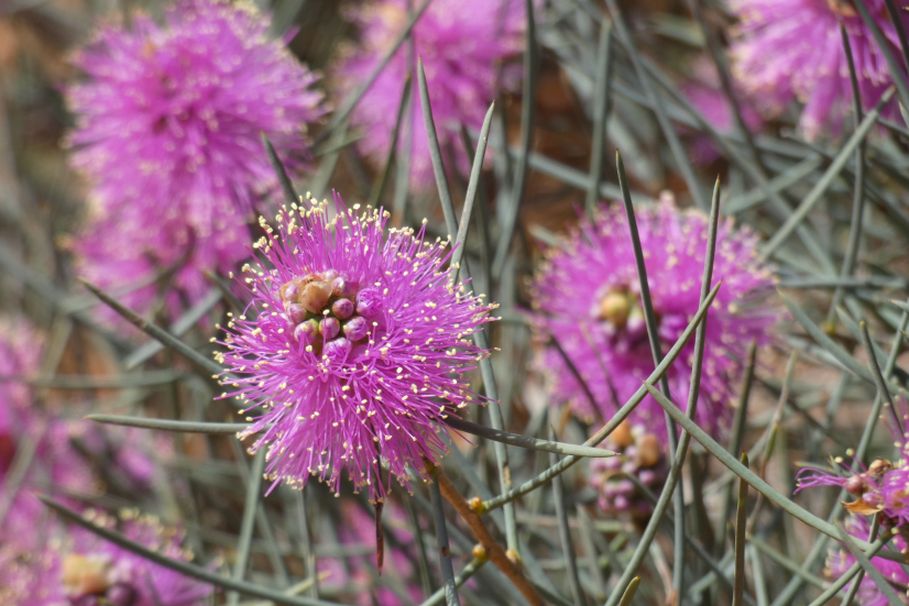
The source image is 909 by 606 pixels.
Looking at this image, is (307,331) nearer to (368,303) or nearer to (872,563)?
(368,303)

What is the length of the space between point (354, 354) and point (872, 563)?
0.21 m

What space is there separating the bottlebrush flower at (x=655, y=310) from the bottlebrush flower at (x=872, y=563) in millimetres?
123

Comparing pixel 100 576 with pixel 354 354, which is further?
pixel 100 576

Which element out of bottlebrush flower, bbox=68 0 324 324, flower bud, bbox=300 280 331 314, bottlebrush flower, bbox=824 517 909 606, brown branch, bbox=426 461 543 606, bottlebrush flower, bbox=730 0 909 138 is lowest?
bottlebrush flower, bbox=824 517 909 606

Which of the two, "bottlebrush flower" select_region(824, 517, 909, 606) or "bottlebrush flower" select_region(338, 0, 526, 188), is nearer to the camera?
"bottlebrush flower" select_region(824, 517, 909, 606)

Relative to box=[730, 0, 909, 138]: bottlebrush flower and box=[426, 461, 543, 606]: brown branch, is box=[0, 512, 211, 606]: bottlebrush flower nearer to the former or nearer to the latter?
box=[426, 461, 543, 606]: brown branch

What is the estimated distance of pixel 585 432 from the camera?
2.00 feet

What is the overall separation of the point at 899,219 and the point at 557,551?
264mm

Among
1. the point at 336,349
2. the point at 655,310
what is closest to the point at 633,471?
the point at 655,310

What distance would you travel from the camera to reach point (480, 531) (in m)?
0.40

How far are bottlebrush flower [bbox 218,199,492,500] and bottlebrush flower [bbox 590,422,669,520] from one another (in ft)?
0.45

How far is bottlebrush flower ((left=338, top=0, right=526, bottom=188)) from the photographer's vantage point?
0.79 metres

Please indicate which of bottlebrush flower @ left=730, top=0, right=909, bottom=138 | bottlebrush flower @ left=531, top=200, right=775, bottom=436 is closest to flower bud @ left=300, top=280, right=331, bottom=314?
bottlebrush flower @ left=531, top=200, right=775, bottom=436

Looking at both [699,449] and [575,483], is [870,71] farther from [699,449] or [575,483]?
[575,483]
